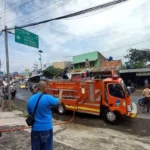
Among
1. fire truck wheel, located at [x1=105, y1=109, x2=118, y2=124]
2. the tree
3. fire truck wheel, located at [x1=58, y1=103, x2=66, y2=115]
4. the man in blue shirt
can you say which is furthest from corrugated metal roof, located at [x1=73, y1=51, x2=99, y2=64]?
the man in blue shirt

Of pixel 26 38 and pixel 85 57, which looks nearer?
pixel 26 38

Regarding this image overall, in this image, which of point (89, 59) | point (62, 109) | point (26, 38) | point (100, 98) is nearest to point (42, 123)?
point (100, 98)

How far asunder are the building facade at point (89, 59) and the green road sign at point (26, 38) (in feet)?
85.2

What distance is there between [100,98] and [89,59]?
29.1 m

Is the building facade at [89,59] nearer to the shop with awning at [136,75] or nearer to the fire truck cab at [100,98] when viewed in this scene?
the shop with awning at [136,75]

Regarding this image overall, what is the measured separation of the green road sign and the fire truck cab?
3.18 m

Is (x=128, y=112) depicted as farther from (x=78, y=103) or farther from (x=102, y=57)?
(x=102, y=57)

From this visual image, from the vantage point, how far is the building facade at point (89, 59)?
3754cm

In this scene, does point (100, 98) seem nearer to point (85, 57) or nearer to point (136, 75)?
point (136, 75)

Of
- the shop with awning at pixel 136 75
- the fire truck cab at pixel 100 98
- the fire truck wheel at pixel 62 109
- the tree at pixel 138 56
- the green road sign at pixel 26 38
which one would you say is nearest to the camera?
the fire truck cab at pixel 100 98

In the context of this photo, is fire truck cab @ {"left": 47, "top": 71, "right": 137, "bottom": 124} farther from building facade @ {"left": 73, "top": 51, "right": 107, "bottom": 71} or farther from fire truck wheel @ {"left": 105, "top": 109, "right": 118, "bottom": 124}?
building facade @ {"left": 73, "top": 51, "right": 107, "bottom": 71}

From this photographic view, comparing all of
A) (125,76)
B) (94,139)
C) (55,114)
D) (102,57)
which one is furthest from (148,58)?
(94,139)

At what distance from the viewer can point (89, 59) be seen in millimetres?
38094

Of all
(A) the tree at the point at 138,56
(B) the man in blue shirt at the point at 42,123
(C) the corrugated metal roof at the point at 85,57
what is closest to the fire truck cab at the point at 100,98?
(B) the man in blue shirt at the point at 42,123
